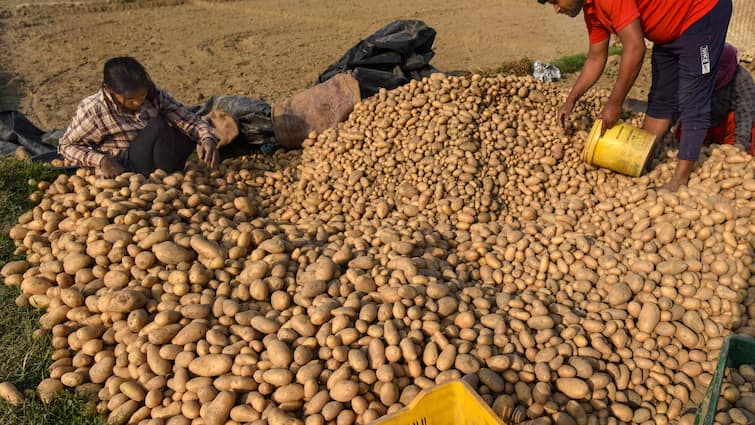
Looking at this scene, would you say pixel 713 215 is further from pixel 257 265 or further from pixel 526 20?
pixel 526 20

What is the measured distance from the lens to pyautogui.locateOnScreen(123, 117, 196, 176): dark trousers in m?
3.80

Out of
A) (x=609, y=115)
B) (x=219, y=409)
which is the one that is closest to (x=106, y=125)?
(x=219, y=409)

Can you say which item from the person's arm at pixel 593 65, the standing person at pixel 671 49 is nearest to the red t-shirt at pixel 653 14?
the standing person at pixel 671 49

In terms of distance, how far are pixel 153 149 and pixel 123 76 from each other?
63 cm

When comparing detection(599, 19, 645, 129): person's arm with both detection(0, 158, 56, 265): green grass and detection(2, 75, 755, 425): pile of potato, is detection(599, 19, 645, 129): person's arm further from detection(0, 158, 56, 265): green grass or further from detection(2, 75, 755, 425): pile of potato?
detection(0, 158, 56, 265): green grass

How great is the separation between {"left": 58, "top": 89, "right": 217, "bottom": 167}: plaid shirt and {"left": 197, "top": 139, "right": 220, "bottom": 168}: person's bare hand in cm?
6

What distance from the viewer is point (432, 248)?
3.03 meters

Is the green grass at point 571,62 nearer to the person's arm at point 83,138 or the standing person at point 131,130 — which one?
the standing person at point 131,130

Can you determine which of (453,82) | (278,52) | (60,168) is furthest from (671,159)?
(278,52)

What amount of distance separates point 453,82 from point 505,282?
7.35 feet

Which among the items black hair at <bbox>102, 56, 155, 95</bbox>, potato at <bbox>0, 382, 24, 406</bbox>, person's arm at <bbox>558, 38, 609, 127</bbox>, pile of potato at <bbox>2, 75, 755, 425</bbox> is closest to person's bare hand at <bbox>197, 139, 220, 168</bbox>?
pile of potato at <bbox>2, 75, 755, 425</bbox>

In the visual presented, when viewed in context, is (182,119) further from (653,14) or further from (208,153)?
(653,14)

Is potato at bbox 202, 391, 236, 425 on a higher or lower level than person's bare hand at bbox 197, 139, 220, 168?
lower

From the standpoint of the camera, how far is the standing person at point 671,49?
3230 mm
